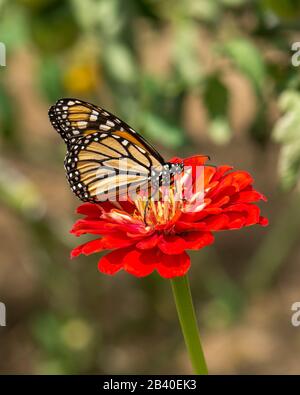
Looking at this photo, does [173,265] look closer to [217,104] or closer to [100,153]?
[100,153]

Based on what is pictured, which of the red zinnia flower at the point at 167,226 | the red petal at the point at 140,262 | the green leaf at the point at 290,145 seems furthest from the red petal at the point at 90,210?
the green leaf at the point at 290,145

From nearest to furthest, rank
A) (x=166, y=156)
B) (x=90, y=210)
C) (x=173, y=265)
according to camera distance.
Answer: (x=173, y=265) → (x=90, y=210) → (x=166, y=156)

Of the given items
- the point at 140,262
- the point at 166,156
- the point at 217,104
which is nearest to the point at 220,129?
the point at 217,104

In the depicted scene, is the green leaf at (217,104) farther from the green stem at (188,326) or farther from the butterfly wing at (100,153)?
the green stem at (188,326)

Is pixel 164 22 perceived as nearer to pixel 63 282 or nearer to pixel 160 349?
pixel 63 282

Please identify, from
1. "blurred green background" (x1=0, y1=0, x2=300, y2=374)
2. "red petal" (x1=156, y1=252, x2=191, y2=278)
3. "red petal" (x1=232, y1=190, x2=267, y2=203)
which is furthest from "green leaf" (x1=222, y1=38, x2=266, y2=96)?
Answer: "red petal" (x1=156, y1=252, x2=191, y2=278)
